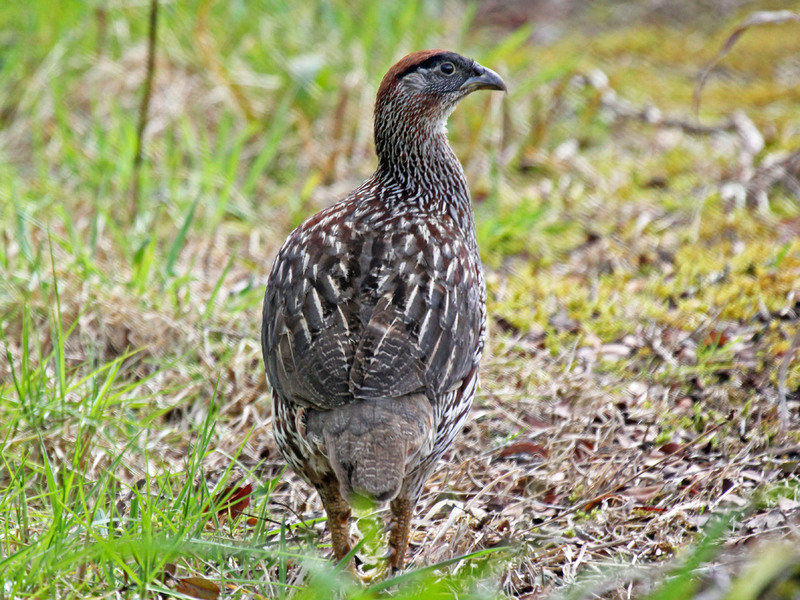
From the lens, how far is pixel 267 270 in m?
5.63

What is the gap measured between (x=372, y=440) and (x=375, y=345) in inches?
14.6

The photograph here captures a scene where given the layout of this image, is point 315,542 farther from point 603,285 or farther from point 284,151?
point 284,151

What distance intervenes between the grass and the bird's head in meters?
1.28

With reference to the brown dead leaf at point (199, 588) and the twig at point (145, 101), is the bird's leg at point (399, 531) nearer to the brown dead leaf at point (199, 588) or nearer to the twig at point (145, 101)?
the brown dead leaf at point (199, 588)

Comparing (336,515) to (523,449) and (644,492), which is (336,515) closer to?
(523,449)

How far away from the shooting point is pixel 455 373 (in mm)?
3496

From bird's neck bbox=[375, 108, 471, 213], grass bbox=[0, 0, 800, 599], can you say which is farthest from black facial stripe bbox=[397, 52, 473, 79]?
grass bbox=[0, 0, 800, 599]

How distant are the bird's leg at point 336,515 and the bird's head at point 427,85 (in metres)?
1.78

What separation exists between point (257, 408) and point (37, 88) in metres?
3.72

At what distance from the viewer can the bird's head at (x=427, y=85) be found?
4352 millimetres

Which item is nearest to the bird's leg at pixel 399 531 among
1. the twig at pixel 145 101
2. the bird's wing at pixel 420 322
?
the bird's wing at pixel 420 322

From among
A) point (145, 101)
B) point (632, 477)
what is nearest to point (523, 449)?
point (632, 477)

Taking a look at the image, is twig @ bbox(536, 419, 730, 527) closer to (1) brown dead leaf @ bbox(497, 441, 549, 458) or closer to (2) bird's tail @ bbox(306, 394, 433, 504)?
(1) brown dead leaf @ bbox(497, 441, 549, 458)

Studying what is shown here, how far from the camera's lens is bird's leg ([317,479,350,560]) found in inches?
138
